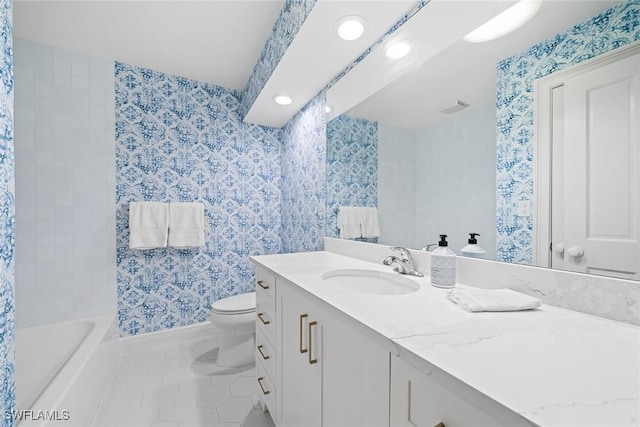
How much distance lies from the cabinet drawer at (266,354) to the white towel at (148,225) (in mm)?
1254

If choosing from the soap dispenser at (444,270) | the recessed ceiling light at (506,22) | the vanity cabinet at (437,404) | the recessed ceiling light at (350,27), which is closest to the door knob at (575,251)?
the soap dispenser at (444,270)

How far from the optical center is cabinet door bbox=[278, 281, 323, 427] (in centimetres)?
91

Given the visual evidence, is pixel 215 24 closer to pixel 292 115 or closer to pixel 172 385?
pixel 292 115

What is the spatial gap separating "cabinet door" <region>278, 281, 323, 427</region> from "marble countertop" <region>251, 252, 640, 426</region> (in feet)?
0.56

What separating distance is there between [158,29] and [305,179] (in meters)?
1.41

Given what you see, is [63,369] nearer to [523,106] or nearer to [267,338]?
[267,338]

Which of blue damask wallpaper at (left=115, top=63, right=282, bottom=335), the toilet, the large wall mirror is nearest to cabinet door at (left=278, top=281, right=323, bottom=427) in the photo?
the large wall mirror

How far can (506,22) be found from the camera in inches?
36.1

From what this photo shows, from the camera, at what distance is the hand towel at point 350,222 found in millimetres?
1675

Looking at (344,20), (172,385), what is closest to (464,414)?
(344,20)

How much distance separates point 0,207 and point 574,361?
4.43ft

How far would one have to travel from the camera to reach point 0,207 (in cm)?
73

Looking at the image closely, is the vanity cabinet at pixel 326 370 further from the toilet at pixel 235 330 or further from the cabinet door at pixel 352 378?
the toilet at pixel 235 330

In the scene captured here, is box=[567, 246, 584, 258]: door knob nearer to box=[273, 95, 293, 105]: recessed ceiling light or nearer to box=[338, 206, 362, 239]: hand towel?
box=[338, 206, 362, 239]: hand towel
